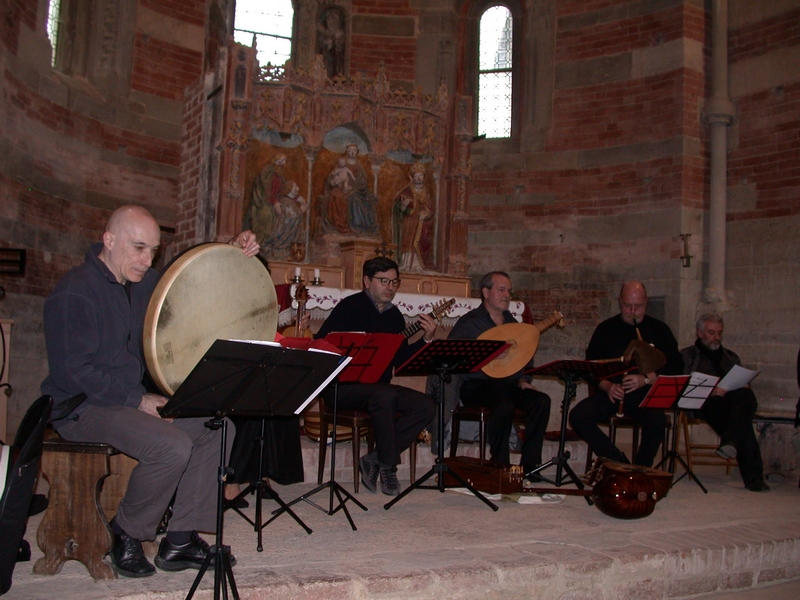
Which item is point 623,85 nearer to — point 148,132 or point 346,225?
point 346,225

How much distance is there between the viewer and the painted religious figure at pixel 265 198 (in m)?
9.69

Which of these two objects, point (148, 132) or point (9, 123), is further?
point (148, 132)

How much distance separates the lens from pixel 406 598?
365 centimetres

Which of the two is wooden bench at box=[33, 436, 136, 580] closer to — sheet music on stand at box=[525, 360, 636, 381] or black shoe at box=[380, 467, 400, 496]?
black shoe at box=[380, 467, 400, 496]

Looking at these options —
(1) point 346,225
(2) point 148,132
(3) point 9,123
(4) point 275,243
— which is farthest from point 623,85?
(3) point 9,123

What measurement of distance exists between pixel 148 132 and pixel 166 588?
9489 millimetres

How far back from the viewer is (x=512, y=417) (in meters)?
5.96

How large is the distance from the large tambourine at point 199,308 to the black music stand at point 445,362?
1305mm

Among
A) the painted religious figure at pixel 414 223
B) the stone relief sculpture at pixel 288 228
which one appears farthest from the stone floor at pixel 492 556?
the painted religious figure at pixel 414 223

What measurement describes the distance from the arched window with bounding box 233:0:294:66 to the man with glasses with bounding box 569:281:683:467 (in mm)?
8237

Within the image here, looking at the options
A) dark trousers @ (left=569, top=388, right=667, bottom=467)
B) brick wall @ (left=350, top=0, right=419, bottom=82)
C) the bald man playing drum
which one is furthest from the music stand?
brick wall @ (left=350, top=0, right=419, bottom=82)

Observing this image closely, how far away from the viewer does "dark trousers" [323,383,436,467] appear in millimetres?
5527

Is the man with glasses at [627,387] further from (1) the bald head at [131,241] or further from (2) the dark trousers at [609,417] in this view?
(1) the bald head at [131,241]

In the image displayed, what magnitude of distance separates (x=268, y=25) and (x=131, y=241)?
420 inches
